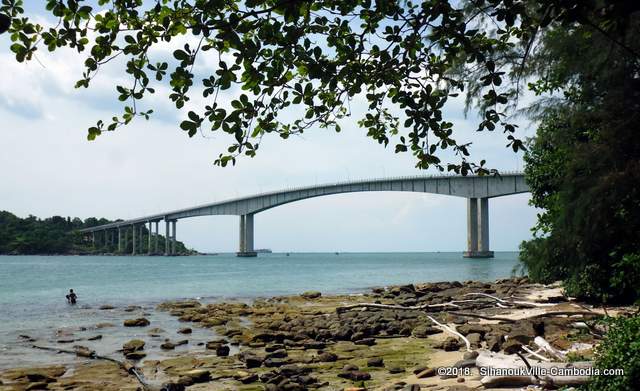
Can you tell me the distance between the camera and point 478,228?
74.6 meters

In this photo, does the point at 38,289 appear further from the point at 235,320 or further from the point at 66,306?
the point at 235,320

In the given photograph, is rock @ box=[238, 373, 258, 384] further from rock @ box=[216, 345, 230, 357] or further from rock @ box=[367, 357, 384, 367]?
rock @ box=[216, 345, 230, 357]

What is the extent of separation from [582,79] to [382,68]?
356 inches

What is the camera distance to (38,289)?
40562 millimetres

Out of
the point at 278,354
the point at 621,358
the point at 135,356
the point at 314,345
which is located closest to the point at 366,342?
the point at 314,345

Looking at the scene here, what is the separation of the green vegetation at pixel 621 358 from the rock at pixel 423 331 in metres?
8.24

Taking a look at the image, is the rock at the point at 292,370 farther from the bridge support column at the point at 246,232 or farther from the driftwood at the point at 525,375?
the bridge support column at the point at 246,232

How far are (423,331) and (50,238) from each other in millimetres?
132123

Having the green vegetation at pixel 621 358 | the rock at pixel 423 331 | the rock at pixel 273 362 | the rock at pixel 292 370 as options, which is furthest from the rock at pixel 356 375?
the green vegetation at pixel 621 358

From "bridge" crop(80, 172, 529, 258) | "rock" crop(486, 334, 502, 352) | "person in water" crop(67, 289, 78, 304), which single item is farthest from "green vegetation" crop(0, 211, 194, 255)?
"rock" crop(486, 334, 502, 352)

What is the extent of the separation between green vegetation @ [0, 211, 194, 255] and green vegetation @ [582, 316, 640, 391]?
134 m

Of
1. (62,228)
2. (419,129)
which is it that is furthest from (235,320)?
(62,228)

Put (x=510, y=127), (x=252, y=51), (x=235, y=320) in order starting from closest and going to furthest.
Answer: (x=252, y=51), (x=510, y=127), (x=235, y=320)

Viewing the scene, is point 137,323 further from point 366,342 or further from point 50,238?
point 50,238
